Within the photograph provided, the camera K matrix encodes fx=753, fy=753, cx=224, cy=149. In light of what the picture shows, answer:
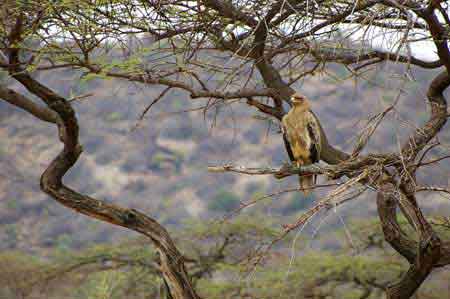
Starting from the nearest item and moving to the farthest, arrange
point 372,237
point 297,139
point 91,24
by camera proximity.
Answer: point 91,24 < point 297,139 < point 372,237

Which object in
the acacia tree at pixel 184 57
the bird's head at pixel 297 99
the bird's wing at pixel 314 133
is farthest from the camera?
the bird's wing at pixel 314 133

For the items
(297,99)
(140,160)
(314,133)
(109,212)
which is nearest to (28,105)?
(109,212)

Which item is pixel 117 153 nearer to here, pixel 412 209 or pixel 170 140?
pixel 170 140

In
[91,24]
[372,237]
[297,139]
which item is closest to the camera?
[91,24]

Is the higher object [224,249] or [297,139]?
[297,139]

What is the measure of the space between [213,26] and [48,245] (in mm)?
22160

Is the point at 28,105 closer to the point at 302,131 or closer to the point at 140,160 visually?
the point at 302,131

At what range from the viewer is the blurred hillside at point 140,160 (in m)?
25.9

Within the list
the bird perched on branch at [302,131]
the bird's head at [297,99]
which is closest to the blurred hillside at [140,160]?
the bird perched on branch at [302,131]

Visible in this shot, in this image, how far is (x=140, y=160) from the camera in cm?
3075

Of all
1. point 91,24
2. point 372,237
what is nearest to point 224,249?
point 372,237

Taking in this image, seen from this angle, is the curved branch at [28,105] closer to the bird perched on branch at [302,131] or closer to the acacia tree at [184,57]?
the acacia tree at [184,57]

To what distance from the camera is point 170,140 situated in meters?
31.2

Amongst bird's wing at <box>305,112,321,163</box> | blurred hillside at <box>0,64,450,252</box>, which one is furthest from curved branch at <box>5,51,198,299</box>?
blurred hillside at <box>0,64,450,252</box>
